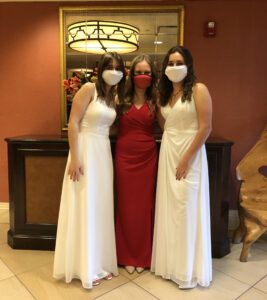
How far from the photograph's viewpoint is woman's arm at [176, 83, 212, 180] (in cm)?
167

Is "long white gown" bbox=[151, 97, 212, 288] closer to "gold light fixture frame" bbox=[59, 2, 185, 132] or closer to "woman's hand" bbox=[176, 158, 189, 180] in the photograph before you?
"woman's hand" bbox=[176, 158, 189, 180]

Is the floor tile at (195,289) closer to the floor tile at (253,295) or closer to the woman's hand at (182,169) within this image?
the floor tile at (253,295)

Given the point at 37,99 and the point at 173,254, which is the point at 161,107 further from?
the point at 37,99

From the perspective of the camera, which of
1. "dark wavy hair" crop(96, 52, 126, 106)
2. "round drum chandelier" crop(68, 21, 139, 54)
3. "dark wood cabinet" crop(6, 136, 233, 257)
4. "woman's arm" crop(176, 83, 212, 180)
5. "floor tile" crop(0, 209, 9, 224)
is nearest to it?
"woman's arm" crop(176, 83, 212, 180)

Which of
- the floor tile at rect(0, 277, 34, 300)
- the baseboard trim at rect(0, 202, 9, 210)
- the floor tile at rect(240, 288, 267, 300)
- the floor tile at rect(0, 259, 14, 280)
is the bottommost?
the floor tile at rect(240, 288, 267, 300)

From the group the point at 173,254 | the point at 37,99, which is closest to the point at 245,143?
the point at 173,254

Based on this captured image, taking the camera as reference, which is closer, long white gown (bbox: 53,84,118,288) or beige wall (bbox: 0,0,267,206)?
long white gown (bbox: 53,84,118,288)

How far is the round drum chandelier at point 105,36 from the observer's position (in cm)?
251

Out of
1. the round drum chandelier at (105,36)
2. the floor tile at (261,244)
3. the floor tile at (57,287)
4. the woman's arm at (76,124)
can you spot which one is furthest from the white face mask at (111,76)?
the floor tile at (261,244)

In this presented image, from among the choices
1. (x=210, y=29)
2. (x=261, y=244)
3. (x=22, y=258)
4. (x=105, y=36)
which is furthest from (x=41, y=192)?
(x=210, y=29)

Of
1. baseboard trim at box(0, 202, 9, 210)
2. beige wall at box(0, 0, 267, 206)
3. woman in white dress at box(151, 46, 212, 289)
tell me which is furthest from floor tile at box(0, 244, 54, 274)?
beige wall at box(0, 0, 267, 206)

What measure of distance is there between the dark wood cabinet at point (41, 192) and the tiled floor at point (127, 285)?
6.1 inches

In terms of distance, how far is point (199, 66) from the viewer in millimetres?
2600

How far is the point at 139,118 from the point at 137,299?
113cm
